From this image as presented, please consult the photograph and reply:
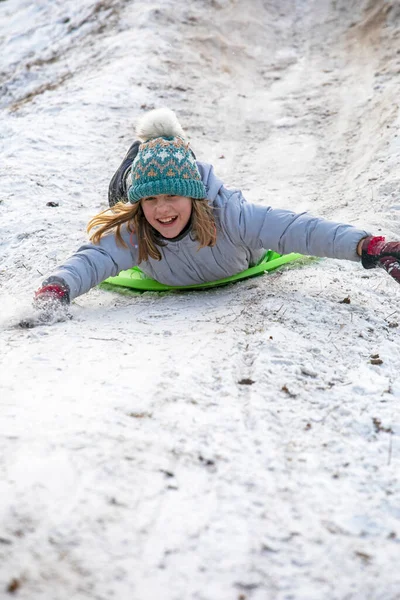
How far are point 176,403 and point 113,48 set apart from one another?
7.23 m

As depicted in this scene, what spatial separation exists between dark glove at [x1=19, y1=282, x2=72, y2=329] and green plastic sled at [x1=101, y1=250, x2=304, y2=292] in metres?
0.55

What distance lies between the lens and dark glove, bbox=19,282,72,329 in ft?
10.5

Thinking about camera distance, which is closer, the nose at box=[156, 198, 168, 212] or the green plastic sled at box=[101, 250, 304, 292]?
the nose at box=[156, 198, 168, 212]

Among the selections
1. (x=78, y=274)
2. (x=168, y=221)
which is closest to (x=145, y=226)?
(x=168, y=221)

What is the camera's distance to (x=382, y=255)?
10.6 ft

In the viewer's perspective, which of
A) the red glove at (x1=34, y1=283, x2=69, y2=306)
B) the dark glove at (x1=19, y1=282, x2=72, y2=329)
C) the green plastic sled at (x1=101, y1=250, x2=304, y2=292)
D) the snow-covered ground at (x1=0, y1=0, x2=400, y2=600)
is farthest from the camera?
the green plastic sled at (x1=101, y1=250, x2=304, y2=292)

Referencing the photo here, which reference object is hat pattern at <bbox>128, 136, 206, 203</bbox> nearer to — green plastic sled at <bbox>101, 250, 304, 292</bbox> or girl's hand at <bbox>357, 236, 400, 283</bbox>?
green plastic sled at <bbox>101, 250, 304, 292</bbox>

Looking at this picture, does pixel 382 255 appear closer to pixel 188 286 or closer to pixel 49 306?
pixel 188 286

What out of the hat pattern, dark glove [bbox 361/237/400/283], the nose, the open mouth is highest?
the hat pattern

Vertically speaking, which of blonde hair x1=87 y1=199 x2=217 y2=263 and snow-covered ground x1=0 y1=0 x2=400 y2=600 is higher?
blonde hair x1=87 y1=199 x2=217 y2=263

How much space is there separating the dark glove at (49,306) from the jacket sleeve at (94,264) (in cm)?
6

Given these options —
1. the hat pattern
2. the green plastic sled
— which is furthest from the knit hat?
the green plastic sled

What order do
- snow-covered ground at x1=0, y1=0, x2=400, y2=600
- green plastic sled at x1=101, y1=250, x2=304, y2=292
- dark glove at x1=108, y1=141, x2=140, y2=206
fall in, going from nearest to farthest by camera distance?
1. snow-covered ground at x1=0, y1=0, x2=400, y2=600
2. green plastic sled at x1=101, y1=250, x2=304, y2=292
3. dark glove at x1=108, y1=141, x2=140, y2=206

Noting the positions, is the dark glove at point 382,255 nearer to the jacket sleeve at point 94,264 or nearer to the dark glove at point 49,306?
the jacket sleeve at point 94,264
